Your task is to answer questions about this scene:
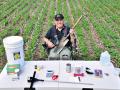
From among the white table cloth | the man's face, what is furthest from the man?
the white table cloth

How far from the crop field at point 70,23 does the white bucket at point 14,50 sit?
8.31ft

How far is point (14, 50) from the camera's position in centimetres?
520

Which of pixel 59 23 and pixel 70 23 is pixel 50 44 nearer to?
pixel 59 23

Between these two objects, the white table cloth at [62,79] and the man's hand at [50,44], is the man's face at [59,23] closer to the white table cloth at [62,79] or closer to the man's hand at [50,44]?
the man's hand at [50,44]

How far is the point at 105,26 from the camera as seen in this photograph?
11.7 m

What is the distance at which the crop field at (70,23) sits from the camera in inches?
345

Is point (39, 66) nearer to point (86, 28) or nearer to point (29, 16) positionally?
point (86, 28)

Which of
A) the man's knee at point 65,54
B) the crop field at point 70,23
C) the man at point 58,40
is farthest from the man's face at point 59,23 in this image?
the crop field at point 70,23

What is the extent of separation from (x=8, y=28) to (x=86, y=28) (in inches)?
129

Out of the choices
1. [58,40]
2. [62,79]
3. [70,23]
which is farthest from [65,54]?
[70,23]

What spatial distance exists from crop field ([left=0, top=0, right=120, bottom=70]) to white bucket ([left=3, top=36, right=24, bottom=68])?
2.53 metres

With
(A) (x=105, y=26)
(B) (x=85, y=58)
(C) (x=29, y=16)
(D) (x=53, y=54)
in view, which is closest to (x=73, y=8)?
(C) (x=29, y=16)

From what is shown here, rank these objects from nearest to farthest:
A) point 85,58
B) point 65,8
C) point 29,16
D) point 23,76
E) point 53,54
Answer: point 23,76 < point 53,54 < point 85,58 < point 29,16 < point 65,8

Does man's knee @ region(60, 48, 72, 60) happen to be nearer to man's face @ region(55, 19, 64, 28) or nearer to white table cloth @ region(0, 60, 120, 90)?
man's face @ region(55, 19, 64, 28)
